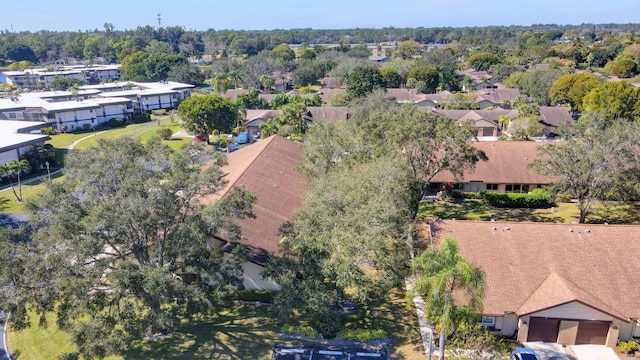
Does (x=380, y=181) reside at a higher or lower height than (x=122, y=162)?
lower

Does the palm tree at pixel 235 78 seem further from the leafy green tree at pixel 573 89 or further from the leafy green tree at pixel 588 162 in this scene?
the leafy green tree at pixel 588 162

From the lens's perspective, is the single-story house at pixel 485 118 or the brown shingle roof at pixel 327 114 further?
the brown shingle roof at pixel 327 114

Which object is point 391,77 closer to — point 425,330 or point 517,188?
point 517,188

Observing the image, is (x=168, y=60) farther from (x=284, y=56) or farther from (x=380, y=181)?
(x=380, y=181)

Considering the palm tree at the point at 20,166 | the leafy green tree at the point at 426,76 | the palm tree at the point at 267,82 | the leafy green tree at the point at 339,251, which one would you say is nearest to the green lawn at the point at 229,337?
the leafy green tree at the point at 339,251

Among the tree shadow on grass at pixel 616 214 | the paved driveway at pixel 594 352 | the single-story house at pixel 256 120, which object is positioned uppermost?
the single-story house at pixel 256 120

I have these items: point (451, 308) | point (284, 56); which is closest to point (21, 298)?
point (451, 308)

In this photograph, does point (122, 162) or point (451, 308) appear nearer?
point (451, 308)
